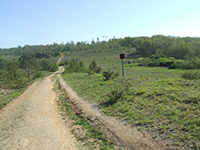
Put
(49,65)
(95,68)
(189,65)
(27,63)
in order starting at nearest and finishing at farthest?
(95,68)
(27,63)
(189,65)
(49,65)

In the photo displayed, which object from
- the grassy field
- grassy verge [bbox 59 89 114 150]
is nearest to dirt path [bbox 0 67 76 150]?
grassy verge [bbox 59 89 114 150]

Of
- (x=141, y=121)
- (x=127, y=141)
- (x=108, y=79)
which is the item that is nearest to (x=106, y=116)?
(x=141, y=121)

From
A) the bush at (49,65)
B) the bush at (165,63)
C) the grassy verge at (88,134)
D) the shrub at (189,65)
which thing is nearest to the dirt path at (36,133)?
the grassy verge at (88,134)

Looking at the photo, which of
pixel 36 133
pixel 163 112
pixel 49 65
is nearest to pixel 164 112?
pixel 163 112

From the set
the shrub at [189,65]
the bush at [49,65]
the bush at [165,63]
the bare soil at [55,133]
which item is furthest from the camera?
the bush at [49,65]

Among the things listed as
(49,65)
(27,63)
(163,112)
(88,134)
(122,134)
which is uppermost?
(27,63)

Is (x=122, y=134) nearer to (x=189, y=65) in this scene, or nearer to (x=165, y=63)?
(x=189, y=65)

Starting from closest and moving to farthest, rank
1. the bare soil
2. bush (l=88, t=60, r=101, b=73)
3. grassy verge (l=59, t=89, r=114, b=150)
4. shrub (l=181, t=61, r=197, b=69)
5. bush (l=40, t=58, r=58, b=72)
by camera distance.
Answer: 1. the bare soil
2. grassy verge (l=59, t=89, r=114, b=150)
3. bush (l=88, t=60, r=101, b=73)
4. shrub (l=181, t=61, r=197, b=69)
5. bush (l=40, t=58, r=58, b=72)

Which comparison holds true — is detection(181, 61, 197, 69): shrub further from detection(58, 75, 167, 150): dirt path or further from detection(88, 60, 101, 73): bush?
detection(58, 75, 167, 150): dirt path

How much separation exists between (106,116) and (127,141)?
2340mm

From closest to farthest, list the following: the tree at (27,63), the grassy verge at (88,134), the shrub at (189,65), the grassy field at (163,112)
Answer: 1. the grassy field at (163,112)
2. the grassy verge at (88,134)
3. the tree at (27,63)
4. the shrub at (189,65)

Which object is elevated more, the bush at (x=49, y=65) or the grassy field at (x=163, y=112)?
the grassy field at (x=163, y=112)

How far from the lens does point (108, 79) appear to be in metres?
16.8

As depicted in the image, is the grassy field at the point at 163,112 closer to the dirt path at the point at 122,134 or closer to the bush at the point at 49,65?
the dirt path at the point at 122,134
